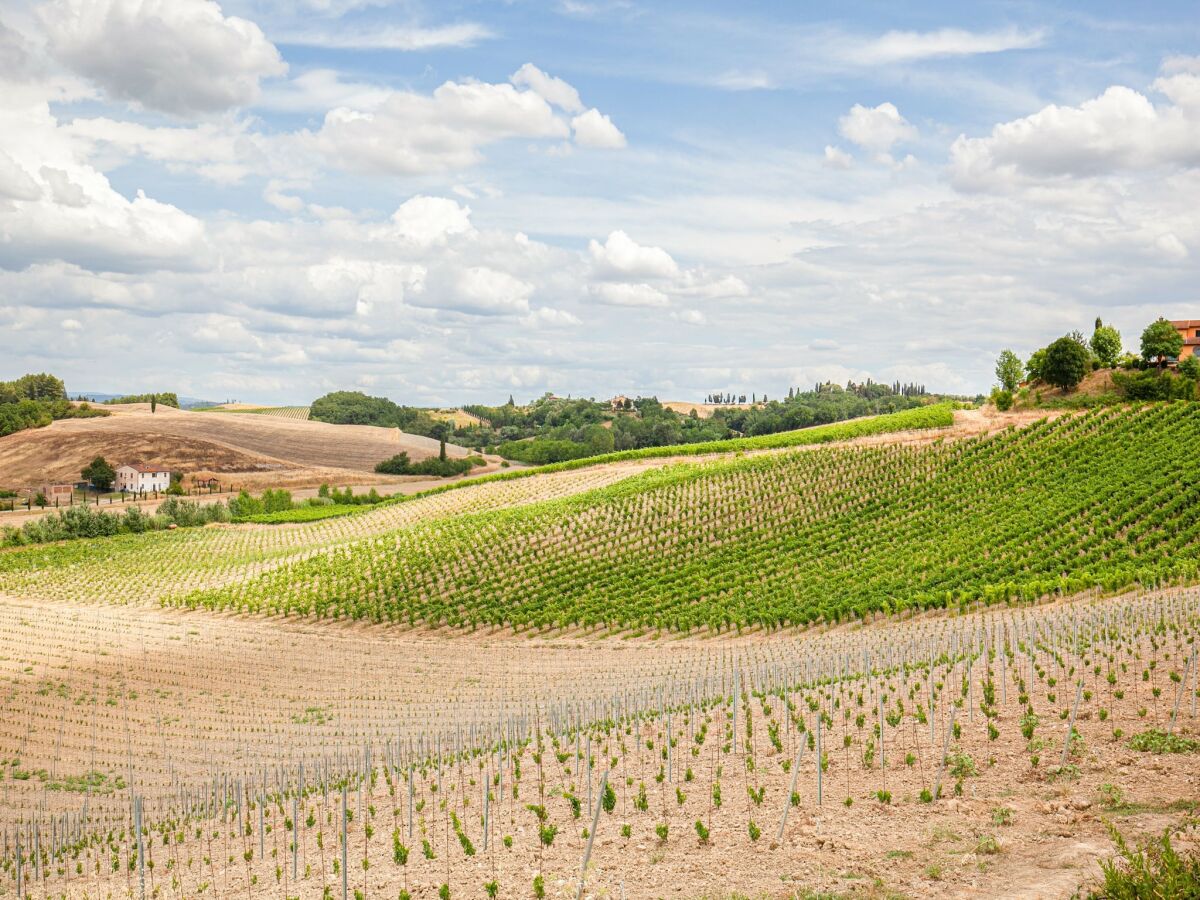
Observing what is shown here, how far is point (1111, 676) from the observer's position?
19.5 metres

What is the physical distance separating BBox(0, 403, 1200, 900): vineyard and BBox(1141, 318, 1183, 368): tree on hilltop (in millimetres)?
10586

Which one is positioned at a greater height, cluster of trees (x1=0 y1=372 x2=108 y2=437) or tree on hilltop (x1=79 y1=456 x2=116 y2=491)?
cluster of trees (x1=0 y1=372 x2=108 y2=437)

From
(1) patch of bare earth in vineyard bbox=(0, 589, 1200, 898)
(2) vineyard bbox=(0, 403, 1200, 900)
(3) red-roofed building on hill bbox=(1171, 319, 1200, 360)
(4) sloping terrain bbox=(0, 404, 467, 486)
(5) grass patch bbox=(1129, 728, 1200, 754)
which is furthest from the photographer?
(4) sloping terrain bbox=(0, 404, 467, 486)

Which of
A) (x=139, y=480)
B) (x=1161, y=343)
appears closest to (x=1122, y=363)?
(x=1161, y=343)

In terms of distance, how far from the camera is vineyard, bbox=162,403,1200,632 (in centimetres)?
4206

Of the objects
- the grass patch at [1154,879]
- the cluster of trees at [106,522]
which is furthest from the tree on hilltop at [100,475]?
the grass patch at [1154,879]

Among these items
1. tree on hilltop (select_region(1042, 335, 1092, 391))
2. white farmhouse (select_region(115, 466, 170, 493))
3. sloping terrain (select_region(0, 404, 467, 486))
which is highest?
tree on hilltop (select_region(1042, 335, 1092, 391))

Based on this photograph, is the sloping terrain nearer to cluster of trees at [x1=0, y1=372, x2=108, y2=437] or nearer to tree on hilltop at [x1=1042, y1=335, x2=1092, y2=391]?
cluster of trees at [x1=0, y1=372, x2=108, y2=437]

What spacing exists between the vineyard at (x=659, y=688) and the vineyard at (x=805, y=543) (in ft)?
0.90

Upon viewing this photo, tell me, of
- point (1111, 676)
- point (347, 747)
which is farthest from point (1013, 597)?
point (347, 747)

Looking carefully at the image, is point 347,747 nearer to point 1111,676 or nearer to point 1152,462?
point 1111,676

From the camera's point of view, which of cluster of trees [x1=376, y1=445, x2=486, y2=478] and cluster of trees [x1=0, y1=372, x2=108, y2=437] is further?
cluster of trees [x1=0, y1=372, x2=108, y2=437]

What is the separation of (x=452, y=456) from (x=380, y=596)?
96.3m

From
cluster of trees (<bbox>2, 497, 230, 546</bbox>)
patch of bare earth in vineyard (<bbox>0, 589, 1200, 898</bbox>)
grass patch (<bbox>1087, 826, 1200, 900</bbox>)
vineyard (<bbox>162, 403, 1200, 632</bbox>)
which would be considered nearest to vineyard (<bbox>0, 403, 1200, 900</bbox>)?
patch of bare earth in vineyard (<bbox>0, 589, 1200, 898</bbox>)
